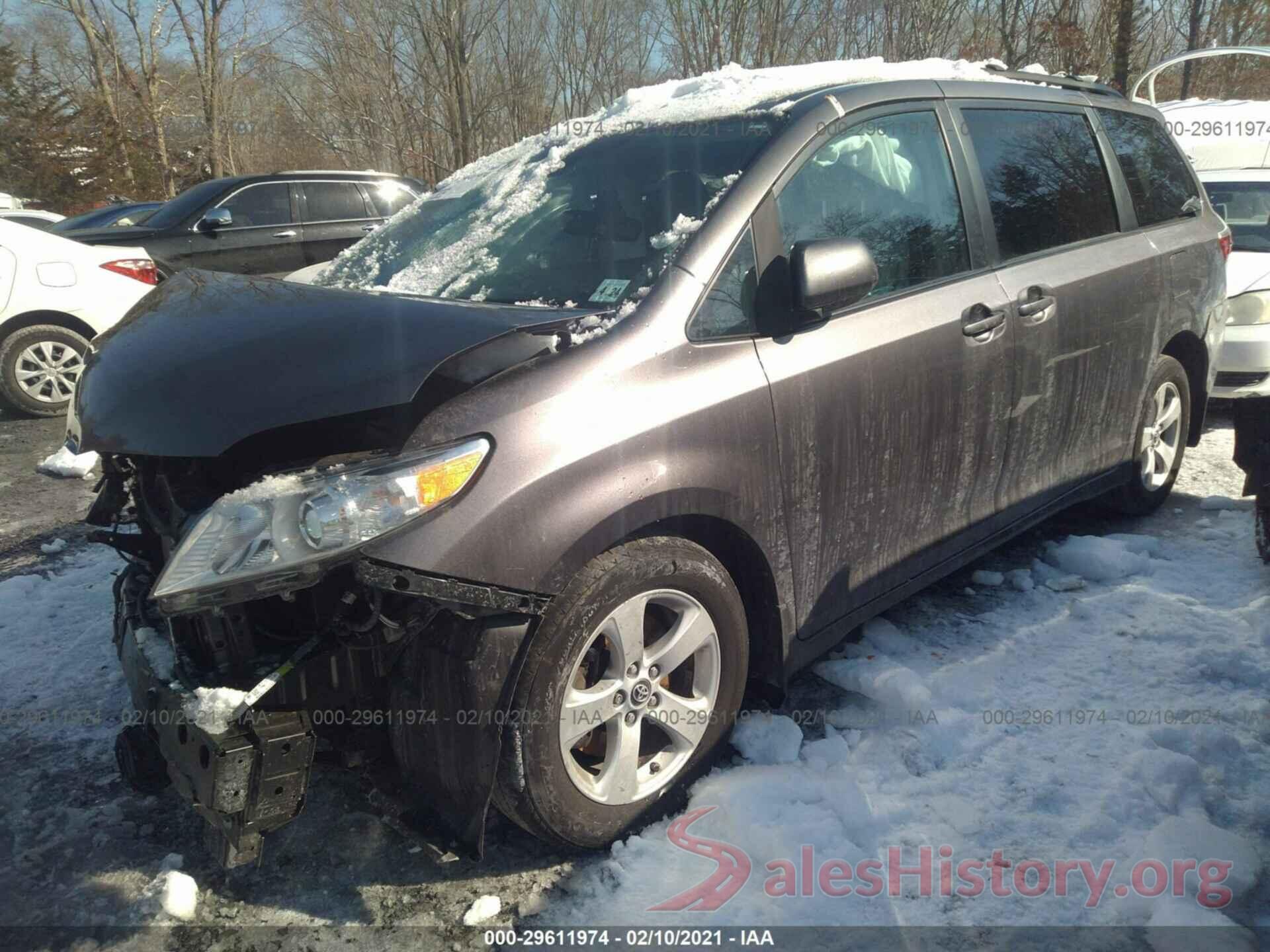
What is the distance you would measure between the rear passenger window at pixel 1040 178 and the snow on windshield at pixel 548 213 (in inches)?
9.6

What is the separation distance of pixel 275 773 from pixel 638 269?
1445 millimetres

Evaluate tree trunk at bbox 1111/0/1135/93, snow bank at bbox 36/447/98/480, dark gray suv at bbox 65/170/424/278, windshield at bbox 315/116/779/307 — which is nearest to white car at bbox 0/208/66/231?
dark gray suv at bbox 65/170/424/278

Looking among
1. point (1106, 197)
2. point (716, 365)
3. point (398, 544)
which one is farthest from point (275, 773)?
point (1106, 197)

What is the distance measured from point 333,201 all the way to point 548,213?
8.23 metres

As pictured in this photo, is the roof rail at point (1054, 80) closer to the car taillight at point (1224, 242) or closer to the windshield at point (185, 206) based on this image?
the car taillight at point (1224, 242)

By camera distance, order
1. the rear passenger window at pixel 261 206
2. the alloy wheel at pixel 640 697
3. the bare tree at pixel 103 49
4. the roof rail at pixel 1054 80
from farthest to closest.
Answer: the bare tree at pixel 103 49
the rear passenger window at pixel 261 206
the roof rail at pixel 1054 80
the alloy wheel at pixel 640 697

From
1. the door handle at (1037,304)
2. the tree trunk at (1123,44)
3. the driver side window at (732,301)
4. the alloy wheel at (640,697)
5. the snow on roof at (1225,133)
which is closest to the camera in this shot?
the alloy wheel at (640,697)

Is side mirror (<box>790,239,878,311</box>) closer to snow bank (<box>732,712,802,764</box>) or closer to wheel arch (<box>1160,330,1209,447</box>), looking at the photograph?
snow bank (<box>732,712,802,764</box>)

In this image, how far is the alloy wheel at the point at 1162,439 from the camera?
4.14 meters

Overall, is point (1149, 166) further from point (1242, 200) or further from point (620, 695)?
point (1242, 200)

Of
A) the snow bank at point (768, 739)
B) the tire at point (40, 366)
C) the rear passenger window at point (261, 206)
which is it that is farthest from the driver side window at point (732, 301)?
the rear passenger window at point (261, 206)

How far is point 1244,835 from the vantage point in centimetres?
227

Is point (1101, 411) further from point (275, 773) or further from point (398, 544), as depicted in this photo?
point (275, 773)

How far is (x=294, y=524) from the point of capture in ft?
5.98
